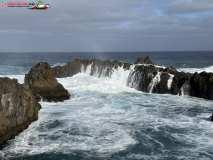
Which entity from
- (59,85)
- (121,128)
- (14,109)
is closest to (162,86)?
(59,85)

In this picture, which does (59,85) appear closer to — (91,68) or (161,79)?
(161,79)

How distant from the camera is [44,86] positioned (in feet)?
90.7

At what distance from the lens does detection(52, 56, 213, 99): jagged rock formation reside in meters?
30.2

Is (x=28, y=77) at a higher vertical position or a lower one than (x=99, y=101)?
higher

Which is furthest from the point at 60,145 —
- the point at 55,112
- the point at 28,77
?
the point at 28,77

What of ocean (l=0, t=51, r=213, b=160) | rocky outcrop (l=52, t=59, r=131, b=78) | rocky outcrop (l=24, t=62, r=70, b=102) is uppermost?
rocky outcrop (l=52, t=59, r=131, b=78)

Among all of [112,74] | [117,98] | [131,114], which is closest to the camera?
[131,114]

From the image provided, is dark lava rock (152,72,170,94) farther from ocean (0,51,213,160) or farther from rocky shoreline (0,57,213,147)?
ocean (0,51,213,160)

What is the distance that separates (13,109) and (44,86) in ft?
34.3

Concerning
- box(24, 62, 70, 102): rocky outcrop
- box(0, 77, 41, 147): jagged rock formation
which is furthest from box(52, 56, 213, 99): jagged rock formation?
box(0, 77, 41, 147): jagged rock formation

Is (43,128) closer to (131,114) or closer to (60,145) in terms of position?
(60,145)

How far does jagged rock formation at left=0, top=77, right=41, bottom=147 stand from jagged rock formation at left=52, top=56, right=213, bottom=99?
20030 millimetres

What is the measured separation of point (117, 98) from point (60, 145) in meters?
15.4

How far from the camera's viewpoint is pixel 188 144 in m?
15.9
